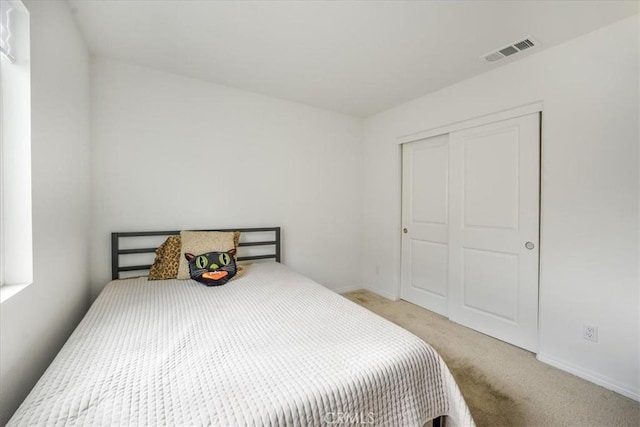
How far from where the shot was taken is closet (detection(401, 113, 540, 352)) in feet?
7.22

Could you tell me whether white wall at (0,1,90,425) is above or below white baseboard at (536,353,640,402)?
above

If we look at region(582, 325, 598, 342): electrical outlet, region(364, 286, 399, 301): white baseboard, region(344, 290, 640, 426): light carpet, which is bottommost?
region(344, 290, 640, 426): light carpet

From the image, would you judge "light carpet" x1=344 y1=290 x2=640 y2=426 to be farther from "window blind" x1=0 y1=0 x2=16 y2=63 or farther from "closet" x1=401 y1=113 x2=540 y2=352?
"window blind" x1=0 y1=0 x2=16 y2=63

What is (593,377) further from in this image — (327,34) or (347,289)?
(327,34)

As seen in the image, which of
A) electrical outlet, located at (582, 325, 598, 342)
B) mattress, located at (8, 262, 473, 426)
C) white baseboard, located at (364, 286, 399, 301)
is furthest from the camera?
white baseboard, located at (364, 286, 399, 301)

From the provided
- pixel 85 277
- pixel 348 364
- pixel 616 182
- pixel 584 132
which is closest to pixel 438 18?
pixel 584 132

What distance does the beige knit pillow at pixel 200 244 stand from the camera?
222cm

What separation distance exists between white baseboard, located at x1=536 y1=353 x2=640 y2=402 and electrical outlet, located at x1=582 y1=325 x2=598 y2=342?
229mm

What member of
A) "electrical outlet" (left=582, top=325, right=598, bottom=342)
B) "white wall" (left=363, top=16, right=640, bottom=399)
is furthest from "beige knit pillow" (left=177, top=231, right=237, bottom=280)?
"electrical outlet" (left=582, top=325, right=598, bottom=342)

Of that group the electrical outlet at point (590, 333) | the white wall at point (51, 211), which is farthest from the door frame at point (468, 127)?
the white wall at point (51, 211)

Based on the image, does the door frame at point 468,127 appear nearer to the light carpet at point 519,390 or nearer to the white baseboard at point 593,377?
the white baseboard at point 593,377

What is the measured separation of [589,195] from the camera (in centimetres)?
186

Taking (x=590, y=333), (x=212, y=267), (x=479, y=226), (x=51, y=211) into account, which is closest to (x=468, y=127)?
(x=479, y=226)

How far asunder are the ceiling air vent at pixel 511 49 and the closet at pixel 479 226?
51 centimetres
